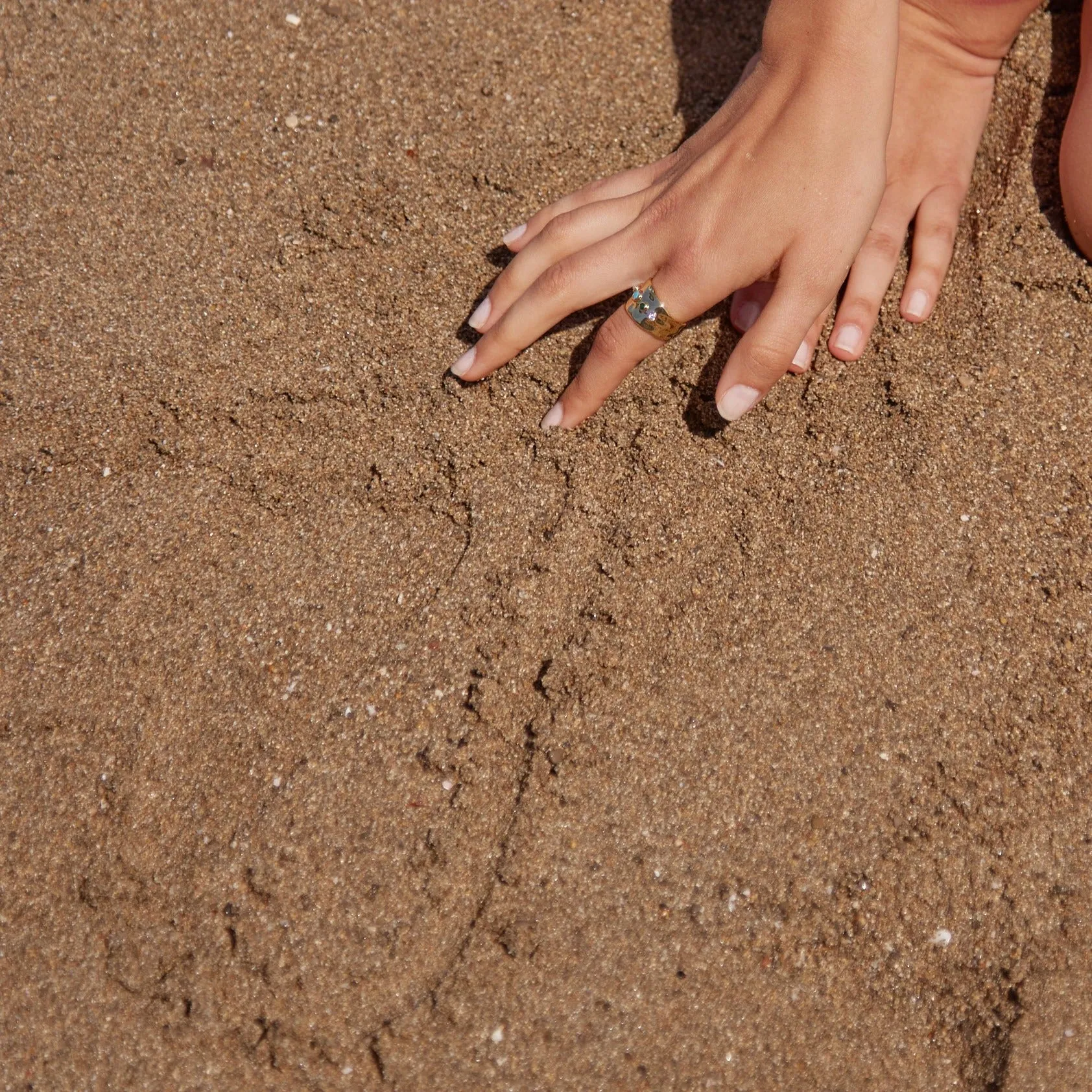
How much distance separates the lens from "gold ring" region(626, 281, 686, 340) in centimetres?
124

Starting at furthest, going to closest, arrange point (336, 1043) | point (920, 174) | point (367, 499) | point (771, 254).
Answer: point (920, 174)
point (367, 499)
point (771, 254)
point (336, 1043)

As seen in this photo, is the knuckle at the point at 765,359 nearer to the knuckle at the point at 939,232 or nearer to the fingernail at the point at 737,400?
the fingernail at the point at 737,400

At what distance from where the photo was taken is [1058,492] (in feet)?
4.26

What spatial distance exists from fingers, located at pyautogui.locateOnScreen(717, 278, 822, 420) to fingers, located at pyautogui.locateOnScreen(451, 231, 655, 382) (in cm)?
18

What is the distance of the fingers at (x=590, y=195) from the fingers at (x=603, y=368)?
221mm

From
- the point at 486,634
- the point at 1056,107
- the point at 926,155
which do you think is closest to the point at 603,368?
the point at 486,634

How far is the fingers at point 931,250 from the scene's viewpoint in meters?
1.37

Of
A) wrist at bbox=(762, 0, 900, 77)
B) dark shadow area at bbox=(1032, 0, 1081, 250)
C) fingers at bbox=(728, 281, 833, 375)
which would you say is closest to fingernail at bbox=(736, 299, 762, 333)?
fingers at bbox=(728, 281, 833, 375)

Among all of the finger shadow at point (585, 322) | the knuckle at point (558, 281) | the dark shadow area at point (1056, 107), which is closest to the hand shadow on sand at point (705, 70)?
the finger shadow at point (585, 322)

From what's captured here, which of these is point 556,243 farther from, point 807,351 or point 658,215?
point 807,351

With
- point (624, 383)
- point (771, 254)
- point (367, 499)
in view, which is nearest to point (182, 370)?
point (367, 499)

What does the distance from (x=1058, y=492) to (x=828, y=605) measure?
0.38 metres

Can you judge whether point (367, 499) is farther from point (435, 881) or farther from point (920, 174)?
point (920, 174)

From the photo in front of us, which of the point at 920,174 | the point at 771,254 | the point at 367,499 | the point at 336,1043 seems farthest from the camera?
the point at 920,174
